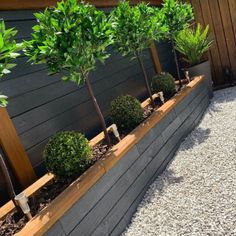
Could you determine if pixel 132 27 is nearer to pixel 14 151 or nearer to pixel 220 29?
pixel 14 151

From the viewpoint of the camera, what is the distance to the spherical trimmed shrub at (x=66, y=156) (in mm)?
2439

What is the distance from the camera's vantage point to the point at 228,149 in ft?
11.5

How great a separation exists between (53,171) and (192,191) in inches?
46.9

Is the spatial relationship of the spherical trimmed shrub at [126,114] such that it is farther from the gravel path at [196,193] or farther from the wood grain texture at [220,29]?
the wood grain texture at [220,29]

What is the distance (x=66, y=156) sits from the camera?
2.45 meters

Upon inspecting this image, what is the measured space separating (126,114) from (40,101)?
89cm

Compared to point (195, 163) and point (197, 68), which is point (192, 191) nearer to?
point (195, 163)

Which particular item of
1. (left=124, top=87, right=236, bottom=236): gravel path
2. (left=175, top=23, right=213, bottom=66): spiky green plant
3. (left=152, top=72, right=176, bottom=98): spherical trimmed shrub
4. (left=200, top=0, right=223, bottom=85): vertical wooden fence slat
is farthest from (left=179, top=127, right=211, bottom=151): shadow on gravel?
(left=200, top=0, right=223, bottom=85): vertical wooden fence slat

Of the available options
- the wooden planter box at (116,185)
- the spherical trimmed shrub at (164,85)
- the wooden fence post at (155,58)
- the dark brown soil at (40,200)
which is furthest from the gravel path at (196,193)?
the wooden fence post at (155,58)

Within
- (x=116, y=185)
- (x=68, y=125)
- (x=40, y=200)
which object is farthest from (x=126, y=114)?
(x=40, y=200)

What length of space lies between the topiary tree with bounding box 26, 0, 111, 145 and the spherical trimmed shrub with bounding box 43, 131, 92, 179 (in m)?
0.50

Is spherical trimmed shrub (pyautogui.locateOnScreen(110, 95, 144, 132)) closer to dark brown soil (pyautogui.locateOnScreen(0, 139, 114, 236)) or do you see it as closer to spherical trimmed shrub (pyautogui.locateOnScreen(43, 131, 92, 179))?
dark brown soil (pyautogui.locateOnScreen(0, 139, 114, 236))

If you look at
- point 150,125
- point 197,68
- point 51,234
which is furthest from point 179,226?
point 197,68

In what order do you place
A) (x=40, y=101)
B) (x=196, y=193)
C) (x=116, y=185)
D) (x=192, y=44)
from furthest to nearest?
(x=192, y=44) < (x=40, y=101) < (x=196, y=193) < (x=116, y=185)
